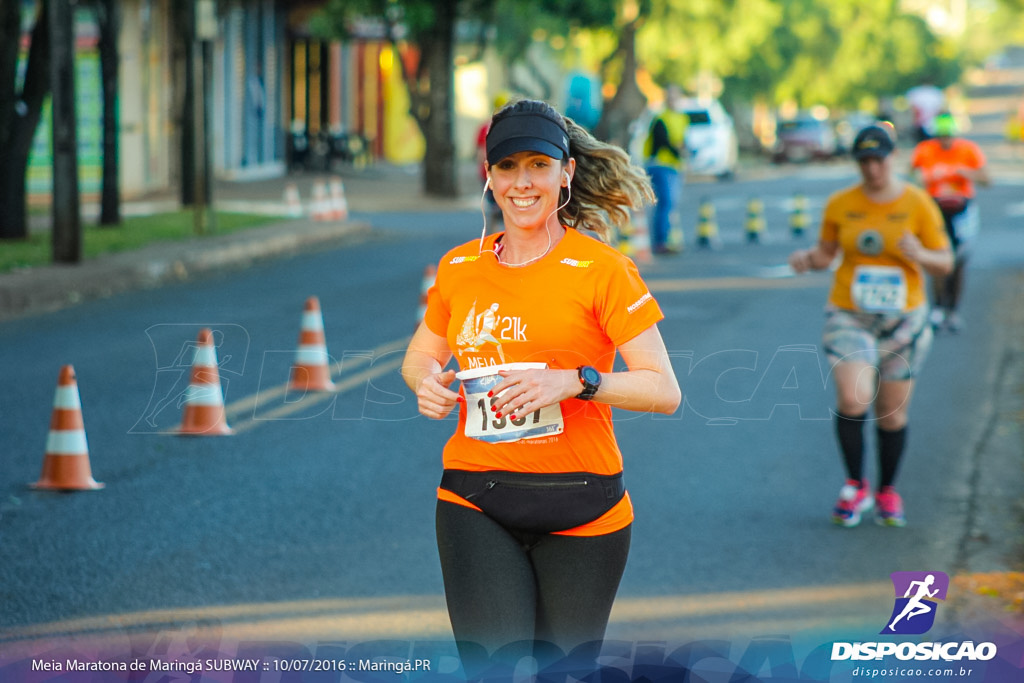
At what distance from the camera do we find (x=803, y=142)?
60500mm

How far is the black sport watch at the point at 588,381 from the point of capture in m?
3.54

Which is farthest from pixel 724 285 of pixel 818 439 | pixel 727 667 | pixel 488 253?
pixel 488 253

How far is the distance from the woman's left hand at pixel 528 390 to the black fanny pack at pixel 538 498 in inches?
9.8

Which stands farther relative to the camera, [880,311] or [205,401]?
[205,401]

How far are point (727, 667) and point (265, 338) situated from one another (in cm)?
849

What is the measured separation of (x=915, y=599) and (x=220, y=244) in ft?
50.1

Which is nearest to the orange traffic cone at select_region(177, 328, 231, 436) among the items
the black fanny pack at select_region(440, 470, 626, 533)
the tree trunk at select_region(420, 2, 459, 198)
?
the black fanny pack at select_region(440, 470, 626, 533)

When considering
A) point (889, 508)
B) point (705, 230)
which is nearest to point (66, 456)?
point (889, 508)

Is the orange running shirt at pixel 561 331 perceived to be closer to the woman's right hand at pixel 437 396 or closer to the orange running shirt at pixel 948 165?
the woman's right hand at pixel 437 396

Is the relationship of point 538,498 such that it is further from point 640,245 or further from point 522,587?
point 640,245

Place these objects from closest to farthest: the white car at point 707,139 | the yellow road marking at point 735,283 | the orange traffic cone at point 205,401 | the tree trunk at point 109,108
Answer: the orange traffic cone at point 205,401 < the yellow road marking at point 735,283 < the tree trunk at point 109,108 < the white car at point 707,139

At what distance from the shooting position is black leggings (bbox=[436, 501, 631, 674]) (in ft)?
11.9

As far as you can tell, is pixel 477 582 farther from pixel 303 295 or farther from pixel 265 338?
pixel 303 295

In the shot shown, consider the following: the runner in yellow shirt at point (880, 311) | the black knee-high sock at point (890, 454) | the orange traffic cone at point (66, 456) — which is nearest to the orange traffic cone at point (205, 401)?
the orange traffic cone at point (66, 456)
